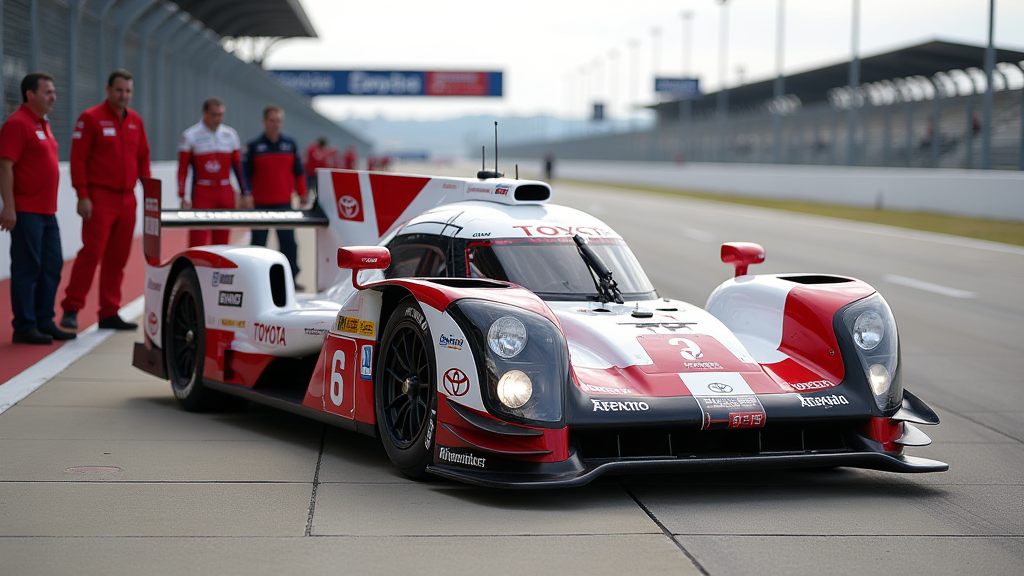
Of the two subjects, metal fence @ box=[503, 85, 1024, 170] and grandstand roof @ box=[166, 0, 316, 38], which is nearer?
metal fence @ box=[503, 85, 1024, 170]

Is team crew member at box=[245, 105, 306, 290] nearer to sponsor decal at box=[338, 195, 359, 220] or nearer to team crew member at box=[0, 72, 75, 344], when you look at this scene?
team crew member at box=[0, 72, 75, 344]

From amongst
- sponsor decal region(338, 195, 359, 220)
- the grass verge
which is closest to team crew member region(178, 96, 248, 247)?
sponsor decal region(338, 195, 359, 220)

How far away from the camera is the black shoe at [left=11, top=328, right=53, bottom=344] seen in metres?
8.95

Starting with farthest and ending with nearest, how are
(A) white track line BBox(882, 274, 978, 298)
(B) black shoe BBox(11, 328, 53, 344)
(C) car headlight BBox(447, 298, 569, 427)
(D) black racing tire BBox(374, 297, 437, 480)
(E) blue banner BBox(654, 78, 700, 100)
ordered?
(E) blue banner BBox(654, 78, 700, 100), (A) white track line BBox(882, 274, 978, 298), (B) black shoe BBox(11, 328, 53, 344), (D) black racing tire BBox(374, 297, 437, 480), (C) car headlight BBox(447, 298, 569, 427)

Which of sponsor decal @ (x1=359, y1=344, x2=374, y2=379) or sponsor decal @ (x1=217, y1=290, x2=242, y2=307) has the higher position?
sponsor decal @ (x1=217, y1=290, x2=242, y2=307)

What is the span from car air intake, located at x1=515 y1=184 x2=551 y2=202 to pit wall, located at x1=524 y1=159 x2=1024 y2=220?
19.6 metres

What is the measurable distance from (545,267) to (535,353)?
3.83 ft

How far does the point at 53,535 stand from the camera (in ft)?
14.4

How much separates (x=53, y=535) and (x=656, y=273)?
459 inches

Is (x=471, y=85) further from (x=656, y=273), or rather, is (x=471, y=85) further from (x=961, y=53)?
(x=656, y=273)

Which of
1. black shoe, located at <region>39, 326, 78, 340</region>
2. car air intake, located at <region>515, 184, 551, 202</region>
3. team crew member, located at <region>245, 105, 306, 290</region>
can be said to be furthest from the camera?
team crew member, located at <region>245, 105, 306, 290</region>

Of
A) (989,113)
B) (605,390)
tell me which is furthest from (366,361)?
(989,113)

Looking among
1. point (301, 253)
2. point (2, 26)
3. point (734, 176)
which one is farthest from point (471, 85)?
point (2, 26)

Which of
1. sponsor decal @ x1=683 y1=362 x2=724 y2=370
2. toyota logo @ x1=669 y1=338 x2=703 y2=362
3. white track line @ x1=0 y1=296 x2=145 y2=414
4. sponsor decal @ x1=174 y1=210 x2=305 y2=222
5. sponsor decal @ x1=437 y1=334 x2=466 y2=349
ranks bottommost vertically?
white track line @ x1=0 y1=296 x2=145 y2=414
